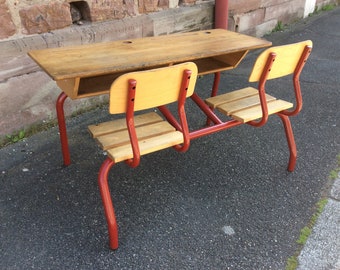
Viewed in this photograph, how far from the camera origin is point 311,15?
7391 mm

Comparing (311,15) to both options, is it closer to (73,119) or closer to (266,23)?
(266,23)

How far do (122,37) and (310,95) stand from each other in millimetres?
2128

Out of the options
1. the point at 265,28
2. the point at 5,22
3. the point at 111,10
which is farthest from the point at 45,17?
the point at 265,28

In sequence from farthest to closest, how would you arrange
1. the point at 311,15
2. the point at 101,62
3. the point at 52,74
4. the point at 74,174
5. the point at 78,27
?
the point at 311,15, the point at 78,27, the point at 74,174, the point at 101,62, the point at 52,74

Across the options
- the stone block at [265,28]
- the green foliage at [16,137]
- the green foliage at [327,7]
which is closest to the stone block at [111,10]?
the green foliage at [16,137]

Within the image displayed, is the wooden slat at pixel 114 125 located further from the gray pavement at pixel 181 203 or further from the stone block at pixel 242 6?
the stone block at pixel 242 6

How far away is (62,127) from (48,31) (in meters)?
1.02

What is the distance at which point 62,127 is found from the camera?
94.9 inches

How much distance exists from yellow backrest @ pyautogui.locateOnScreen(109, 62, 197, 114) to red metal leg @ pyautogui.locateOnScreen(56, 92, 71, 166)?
2.40 ft

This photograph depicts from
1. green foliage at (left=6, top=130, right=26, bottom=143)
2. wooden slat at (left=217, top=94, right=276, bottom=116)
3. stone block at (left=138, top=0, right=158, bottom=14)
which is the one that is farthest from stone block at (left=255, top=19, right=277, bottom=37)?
green foliage at (left=6, top=130, right=26, bottom=143)

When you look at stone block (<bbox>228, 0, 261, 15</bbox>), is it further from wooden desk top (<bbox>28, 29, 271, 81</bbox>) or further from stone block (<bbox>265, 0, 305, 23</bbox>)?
wooden desk top (<bbox>28, 29, 271, 81</bbox>)

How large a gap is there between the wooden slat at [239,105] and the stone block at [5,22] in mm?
1699

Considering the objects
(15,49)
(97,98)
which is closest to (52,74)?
(15,49)

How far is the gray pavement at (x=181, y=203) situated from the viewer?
1.91 m
